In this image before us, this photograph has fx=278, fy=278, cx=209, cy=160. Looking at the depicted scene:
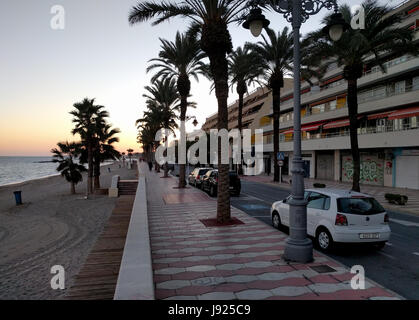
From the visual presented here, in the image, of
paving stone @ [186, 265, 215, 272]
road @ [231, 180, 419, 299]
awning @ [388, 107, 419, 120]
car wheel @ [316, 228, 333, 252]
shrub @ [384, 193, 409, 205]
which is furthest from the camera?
awning @ [388, 107, 419, 120]

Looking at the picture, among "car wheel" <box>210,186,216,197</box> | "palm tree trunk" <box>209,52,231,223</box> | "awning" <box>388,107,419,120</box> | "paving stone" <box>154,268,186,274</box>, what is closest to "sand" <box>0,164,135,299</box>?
"paving stone" <box>154,268,186,274</box>

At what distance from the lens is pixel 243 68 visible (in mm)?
29297

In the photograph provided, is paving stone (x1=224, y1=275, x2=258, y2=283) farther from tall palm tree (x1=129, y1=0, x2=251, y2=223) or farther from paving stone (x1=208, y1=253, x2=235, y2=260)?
tall palm tree (x1=129, y1=0, x2=251, y2=223)

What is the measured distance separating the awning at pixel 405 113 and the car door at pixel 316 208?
20.6 meters

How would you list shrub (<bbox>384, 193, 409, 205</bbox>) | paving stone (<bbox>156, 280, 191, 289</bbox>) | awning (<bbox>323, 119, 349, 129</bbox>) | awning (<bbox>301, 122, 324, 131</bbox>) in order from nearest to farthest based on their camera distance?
paving stone (<bbox>156, 280, 191, 289</bbox>) < shrub (<bbox>384, 193, 409, 205</bbox>) < awning (<bbox>323, 119, 349, 129</bbox>) < awning (<bbox>301, 122, 324, 131</bbox>)

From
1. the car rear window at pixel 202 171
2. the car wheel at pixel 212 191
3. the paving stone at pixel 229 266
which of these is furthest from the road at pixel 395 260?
the car rear window at pixel 202 171

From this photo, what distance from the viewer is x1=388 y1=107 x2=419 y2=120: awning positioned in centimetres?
2316

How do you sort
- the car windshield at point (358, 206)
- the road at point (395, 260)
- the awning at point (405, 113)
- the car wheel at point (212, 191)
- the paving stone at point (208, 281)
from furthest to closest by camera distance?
the awning at point (405, 113), the car wheel at point (212, 191), the car windshield at point (358, 206), the road at point (395, 260), the paving stone at point (208, 281)

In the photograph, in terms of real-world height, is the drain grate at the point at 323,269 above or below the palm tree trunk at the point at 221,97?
below

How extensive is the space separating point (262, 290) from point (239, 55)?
3287 cm

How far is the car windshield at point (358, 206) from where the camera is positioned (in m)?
7.32

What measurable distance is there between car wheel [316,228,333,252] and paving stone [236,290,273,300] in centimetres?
328

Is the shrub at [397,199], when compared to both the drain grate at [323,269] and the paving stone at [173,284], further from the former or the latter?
the paving stone at [173,284]

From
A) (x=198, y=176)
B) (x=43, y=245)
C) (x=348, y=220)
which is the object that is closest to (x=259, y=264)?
(x=348, y=220)
